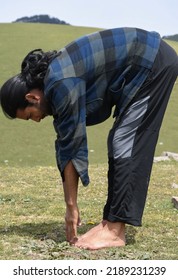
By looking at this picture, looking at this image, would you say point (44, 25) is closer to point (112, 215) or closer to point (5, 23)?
point (5, 23)

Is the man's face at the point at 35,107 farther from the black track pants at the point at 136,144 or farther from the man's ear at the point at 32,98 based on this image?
the black track pants at the point at 136,144

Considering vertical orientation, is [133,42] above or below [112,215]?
above

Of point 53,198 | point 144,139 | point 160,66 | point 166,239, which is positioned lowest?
point 53,198

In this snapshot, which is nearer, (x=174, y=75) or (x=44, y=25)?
(x=174, y=75)

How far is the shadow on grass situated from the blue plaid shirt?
71cm

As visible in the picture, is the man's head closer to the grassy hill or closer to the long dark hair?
the long dark hair

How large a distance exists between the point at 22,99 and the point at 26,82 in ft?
0.41

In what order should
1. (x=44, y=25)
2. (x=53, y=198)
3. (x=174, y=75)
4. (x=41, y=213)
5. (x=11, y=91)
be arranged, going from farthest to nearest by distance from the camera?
(x=44, y=25), (x=53, y=198), (x=41, y=213), (x=174, y=75), (x=11, y=91)

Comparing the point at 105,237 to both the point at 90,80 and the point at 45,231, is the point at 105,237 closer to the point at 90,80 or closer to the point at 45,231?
the point at 45,231

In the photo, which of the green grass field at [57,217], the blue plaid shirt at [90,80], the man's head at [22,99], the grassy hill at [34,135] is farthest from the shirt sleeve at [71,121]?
the grassy hill at [34,135]

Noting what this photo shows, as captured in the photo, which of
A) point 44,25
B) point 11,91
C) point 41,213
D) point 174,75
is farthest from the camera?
point 44,25

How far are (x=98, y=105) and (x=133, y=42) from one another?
0.52 metres

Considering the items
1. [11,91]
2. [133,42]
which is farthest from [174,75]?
[11,91]

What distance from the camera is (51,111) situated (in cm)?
399
